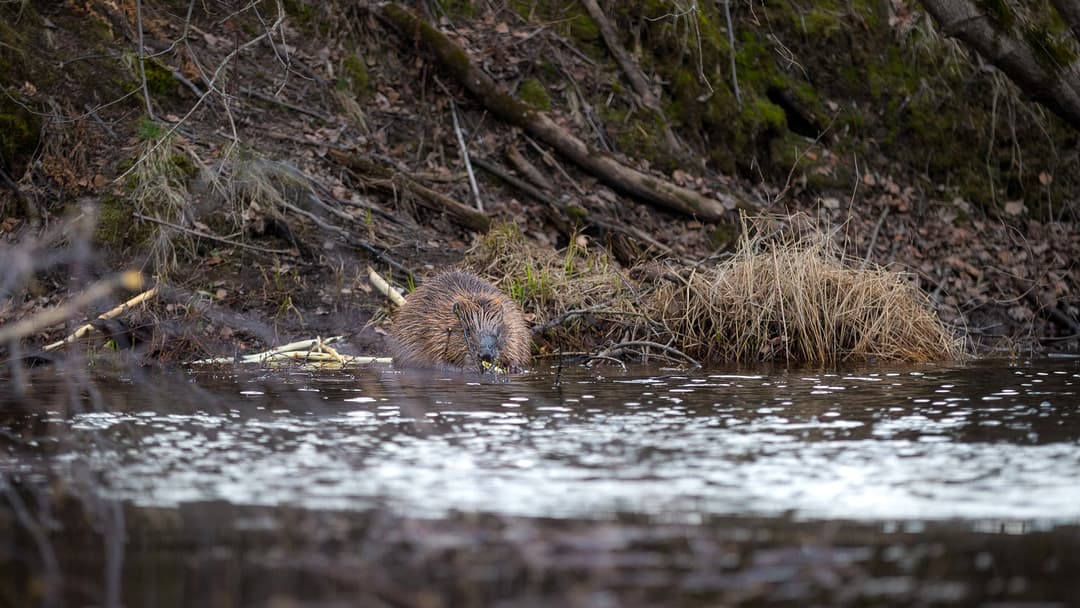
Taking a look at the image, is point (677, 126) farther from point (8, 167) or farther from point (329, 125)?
point (8, 167)

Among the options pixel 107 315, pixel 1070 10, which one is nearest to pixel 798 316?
pixel 1070 10

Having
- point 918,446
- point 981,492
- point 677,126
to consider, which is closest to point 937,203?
point 677,126

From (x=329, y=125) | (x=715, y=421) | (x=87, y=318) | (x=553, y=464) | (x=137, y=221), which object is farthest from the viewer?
(x=329, y=125)

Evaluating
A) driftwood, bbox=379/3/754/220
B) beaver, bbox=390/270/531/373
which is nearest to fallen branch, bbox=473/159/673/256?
driftwood, bbox=379/3/754/220

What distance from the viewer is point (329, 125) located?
11.4m

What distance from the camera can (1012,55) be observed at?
8.92 metres

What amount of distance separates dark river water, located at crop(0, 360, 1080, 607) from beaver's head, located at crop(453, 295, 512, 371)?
5.14ft

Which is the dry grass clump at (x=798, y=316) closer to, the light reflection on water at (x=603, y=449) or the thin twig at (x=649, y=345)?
the thin twig at (x=649, y=345)

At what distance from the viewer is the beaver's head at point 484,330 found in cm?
767

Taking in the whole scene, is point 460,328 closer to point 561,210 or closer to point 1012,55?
point 561,210

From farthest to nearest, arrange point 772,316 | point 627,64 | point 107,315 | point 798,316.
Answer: point 627,64 → point 772,316 → point 798,316 → point 107,315

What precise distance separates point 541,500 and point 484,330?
13.8 ft

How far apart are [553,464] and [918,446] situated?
141 cm

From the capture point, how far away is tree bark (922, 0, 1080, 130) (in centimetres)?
864
